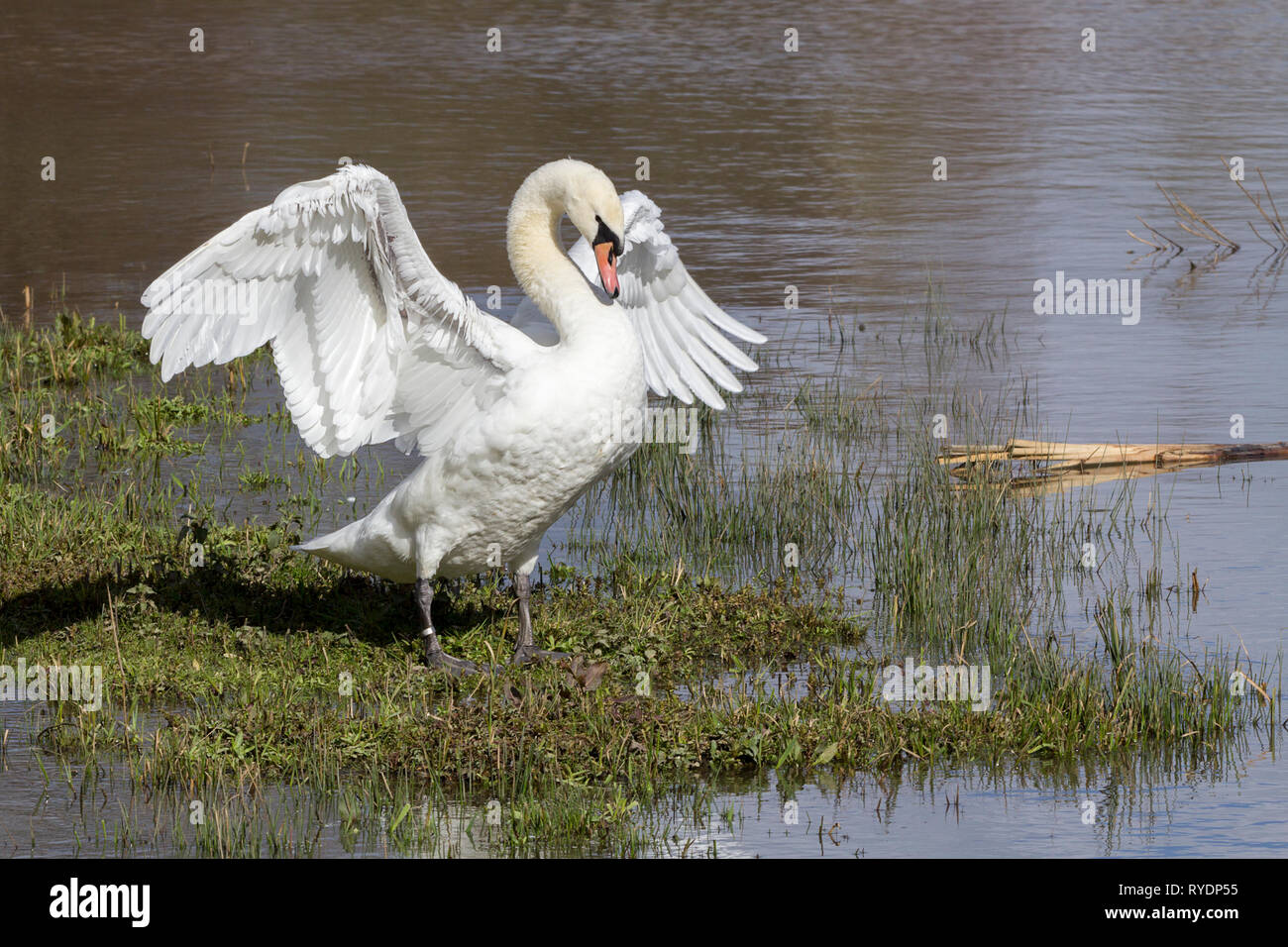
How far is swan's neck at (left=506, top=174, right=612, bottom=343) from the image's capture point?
7555 mm

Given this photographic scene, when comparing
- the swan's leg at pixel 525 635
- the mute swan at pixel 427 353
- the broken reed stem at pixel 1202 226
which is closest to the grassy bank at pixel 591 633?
the swan's leg at pixel 525 635

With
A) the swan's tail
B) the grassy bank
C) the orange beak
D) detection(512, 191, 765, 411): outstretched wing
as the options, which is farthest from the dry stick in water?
the swan's tail

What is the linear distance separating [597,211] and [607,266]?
0.76 ft

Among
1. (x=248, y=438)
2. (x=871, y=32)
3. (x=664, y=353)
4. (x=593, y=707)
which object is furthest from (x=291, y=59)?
(x=593, y=707)

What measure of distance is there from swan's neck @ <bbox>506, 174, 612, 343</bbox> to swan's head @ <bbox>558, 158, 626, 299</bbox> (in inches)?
3.7

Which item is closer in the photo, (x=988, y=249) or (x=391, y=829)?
(x=391, y=829)

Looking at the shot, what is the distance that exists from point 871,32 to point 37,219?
57.6 ft

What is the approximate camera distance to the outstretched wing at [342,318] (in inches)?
283

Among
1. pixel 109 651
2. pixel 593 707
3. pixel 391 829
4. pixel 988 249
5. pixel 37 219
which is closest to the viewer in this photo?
pixel 391 829

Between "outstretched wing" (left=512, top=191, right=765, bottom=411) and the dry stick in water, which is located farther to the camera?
the dry stick in water

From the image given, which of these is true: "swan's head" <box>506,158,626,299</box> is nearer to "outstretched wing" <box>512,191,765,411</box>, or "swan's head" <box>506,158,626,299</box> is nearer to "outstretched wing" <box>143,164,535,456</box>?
"outstretched wing" <box>143,164,535,456</box>

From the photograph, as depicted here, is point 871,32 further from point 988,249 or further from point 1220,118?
point 988,249

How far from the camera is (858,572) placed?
30.2ft

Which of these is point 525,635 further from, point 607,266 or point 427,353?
point 607,266
